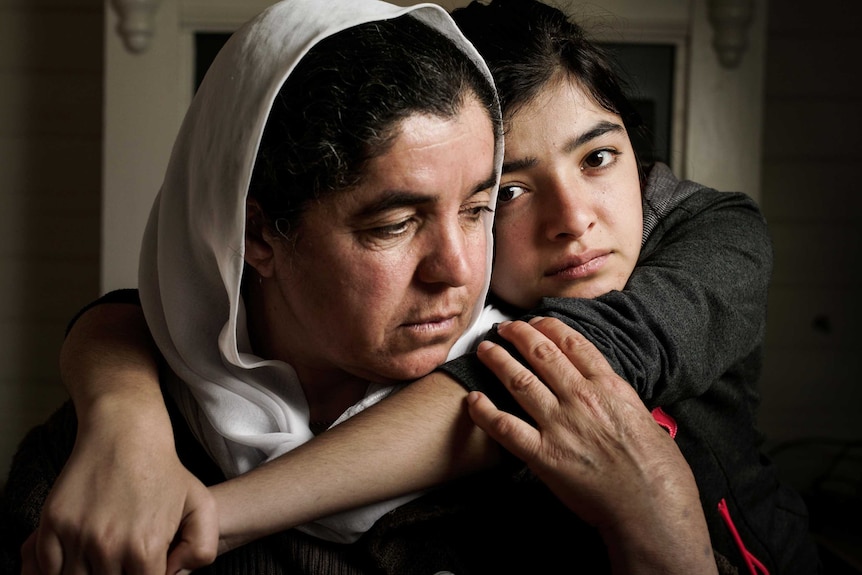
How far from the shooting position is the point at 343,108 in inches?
41.4

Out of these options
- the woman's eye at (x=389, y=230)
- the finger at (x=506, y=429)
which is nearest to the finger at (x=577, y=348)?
the finger at (x=506, y=429)

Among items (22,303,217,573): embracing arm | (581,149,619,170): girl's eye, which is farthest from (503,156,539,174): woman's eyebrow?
(22,303,217,573): embracing arm

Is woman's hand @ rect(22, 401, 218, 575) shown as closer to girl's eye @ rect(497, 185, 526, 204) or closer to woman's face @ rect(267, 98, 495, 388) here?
woman's face @ rect(267, 98, 495, 388)

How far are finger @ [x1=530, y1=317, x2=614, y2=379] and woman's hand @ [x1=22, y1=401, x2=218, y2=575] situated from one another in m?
0.45

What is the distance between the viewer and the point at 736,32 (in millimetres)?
2848

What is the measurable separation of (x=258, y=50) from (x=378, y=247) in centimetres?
30

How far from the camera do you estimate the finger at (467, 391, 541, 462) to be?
1.02 m

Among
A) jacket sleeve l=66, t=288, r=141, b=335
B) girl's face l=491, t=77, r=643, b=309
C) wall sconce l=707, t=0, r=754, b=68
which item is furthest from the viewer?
wall sconce l=707, t=0, r=754, b=68

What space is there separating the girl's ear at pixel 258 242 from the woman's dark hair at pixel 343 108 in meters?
0.03

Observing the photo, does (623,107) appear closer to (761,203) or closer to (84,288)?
(761,203)

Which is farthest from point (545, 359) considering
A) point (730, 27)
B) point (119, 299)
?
point (730, 27)

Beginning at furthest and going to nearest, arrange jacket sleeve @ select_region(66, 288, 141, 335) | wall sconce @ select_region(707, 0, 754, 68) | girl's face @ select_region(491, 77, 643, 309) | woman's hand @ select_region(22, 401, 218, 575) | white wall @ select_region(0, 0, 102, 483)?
white wall @ select_region(0, 0, 102, 483) < wall sconce @ select_region(707, 0, 754, 68) < jacket sleeve @ select_region(66, 288, 141, 335) < girl's face @ select_region(491, 77, 643, 309) < woman's hand @ select_region(22, 401, 218, 575)

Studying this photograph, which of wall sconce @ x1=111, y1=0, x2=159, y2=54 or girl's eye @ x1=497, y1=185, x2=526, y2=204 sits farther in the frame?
wall sconce @ x1=111, y1=0, x2=159, y2=54

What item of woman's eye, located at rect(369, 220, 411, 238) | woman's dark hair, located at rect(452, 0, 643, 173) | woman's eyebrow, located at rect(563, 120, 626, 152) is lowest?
woman's eye, located at rect(369, 220, 411, 238)
